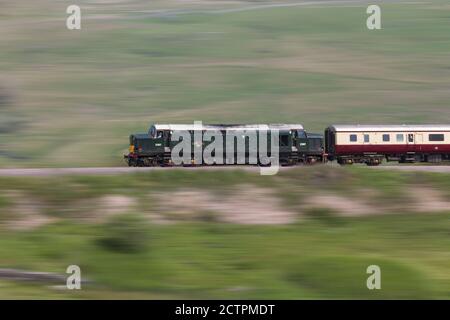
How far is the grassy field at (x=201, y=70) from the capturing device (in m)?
94.4

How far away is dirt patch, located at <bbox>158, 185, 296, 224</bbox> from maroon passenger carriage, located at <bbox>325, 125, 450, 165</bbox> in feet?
39.1

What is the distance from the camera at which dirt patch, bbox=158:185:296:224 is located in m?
50.2

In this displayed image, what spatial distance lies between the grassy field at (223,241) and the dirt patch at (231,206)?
0.74ft

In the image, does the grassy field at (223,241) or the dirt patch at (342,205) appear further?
the dirt patch at (342,205)

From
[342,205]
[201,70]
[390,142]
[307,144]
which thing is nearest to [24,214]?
[342,205]

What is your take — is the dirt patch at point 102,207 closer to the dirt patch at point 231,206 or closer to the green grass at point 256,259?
the green grass at point 256,259

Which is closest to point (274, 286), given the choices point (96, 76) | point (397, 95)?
point (397, 95)

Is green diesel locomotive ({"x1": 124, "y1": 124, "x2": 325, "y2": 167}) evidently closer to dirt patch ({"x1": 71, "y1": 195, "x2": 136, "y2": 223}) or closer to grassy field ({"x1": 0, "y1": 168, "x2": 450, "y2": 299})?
grassy field ({"x1": 0, "y1": 168, "x2": 450, "y2": 299})

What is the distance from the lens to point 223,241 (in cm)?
4700

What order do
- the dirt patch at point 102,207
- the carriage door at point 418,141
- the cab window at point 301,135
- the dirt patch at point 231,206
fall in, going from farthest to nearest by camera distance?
1. the carriage door at point 418,141
2. the cab window at point 301,135
3. the dirt patch at point 231,206
4. the dirt patch at point 102,207

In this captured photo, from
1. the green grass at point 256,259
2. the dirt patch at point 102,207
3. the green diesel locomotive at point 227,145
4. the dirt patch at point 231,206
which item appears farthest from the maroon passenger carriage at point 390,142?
the dirt patch at point 102,207

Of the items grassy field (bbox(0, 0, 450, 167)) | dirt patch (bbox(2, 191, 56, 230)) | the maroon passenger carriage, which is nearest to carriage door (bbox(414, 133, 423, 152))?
the maroon passenger carriage

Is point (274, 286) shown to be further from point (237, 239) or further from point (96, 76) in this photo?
point (96, 76)

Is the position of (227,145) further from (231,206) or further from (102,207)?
(102,207)
